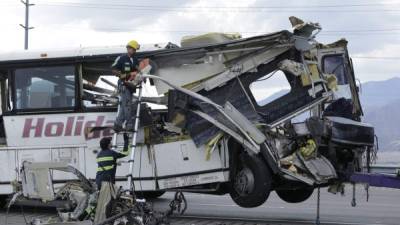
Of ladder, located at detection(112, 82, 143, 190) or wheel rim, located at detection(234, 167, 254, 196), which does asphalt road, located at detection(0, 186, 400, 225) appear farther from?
ladder, located at detection(112, 82, 143, 190)

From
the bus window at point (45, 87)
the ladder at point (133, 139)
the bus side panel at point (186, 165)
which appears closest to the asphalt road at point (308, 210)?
the bus side panel at point (186, 165)

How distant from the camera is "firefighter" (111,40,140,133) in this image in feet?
34.1

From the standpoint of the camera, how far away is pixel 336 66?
10648 millimetres

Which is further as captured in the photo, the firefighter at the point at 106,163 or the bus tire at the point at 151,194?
the bus tire at the point at 151,194

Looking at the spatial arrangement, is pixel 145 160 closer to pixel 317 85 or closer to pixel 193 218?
pixel 193 218

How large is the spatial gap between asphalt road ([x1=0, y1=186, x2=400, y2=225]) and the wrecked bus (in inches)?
32.1

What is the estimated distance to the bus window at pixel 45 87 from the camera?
11.6m

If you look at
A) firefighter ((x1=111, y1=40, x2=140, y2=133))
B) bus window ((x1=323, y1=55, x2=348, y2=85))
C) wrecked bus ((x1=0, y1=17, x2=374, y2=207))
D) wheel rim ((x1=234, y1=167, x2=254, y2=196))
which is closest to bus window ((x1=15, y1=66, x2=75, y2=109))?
wrecked bus ((x1=0, y1=17, x2=374, y2=207))

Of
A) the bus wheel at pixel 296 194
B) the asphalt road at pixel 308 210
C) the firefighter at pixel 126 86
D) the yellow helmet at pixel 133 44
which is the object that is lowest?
the asphalt road at pixel 308 210

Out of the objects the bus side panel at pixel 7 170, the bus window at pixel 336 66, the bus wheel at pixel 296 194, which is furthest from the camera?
the bus side panel at pixel 7 170

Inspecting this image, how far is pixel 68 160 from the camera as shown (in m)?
11.4

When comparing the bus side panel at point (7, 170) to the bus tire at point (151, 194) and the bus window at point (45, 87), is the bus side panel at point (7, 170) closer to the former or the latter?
the bus window at point (45, 87)

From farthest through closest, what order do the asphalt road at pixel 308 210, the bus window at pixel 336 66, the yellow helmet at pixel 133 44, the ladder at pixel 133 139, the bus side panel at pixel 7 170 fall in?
the asphalt road at pixel 308 210 < the bus side panel at pixel 7 170 < the bus window at pixel 336 66 < the yellow helmet at pixel 133 44 < the ladder at pixel 133 139

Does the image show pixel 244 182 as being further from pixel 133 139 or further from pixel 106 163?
pixel 106 163
